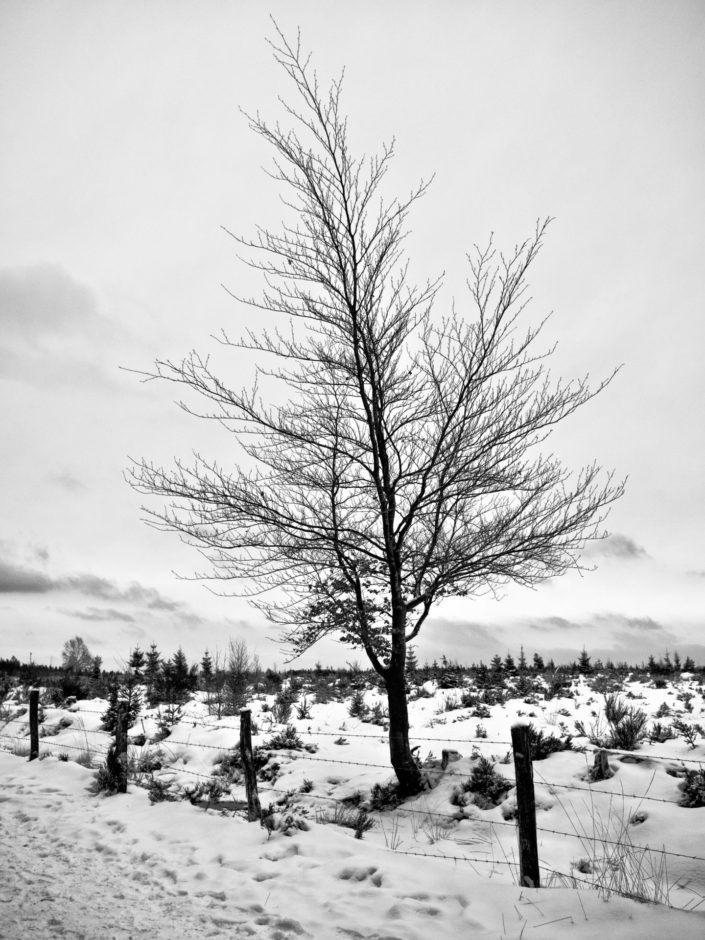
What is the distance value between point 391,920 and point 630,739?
5.86 m

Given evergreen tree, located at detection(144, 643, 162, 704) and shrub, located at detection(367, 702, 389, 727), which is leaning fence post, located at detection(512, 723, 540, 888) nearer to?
shrub, located at detection(367, 702, 389, 727)

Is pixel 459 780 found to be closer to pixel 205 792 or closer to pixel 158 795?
pixel 205 792

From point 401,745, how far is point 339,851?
255cm

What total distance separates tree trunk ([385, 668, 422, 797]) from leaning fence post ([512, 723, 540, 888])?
303 cm

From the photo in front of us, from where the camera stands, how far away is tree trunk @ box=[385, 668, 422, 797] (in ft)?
Answer: 25.7

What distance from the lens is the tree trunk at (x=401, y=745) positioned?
7824 mm

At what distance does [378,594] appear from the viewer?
785cm

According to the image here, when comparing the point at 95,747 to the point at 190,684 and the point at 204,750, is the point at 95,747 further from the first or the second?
the point at 190,684

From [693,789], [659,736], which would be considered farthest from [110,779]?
[659,736]

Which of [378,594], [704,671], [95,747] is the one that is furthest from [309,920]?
[704,671]

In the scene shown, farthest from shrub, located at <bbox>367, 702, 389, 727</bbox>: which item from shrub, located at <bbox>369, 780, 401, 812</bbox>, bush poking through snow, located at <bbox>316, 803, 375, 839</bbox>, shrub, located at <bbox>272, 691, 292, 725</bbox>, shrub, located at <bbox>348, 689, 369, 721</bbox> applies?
bush poking through snow, located at <bbox>316, 803, 375, 839</bbox>

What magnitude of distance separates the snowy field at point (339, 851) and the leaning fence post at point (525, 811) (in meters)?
0.15

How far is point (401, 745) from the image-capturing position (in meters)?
7.84

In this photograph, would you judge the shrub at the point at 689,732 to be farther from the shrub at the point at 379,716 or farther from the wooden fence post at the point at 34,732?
the wooden fence post at the point at 34,732
